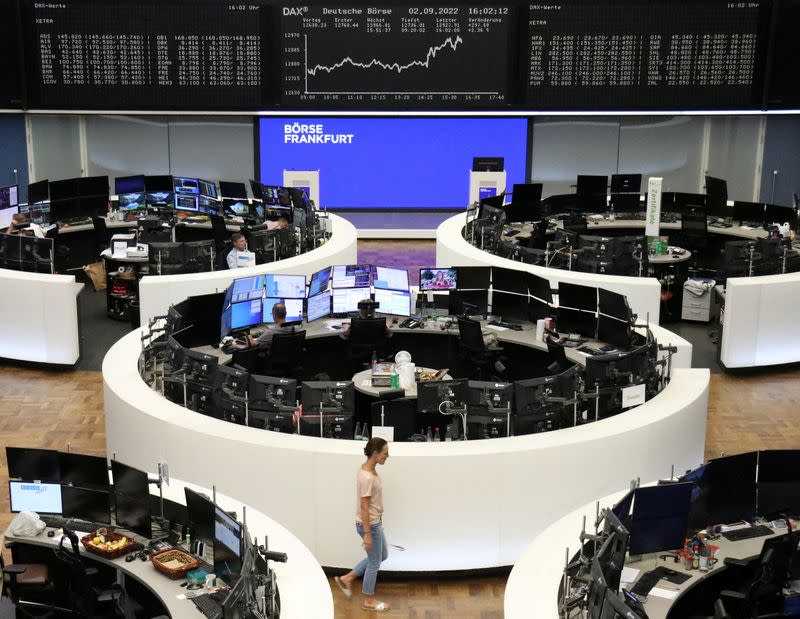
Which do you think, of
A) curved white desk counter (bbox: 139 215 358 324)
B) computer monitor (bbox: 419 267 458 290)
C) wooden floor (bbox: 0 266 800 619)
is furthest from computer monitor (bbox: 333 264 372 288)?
wooden floor (bbox: 0 266 800 619)

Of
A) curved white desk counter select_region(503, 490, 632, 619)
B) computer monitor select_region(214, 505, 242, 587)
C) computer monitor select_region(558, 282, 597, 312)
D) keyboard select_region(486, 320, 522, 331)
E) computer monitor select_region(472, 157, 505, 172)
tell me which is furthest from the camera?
computer monitor select_region(472, 157, 505, 172)

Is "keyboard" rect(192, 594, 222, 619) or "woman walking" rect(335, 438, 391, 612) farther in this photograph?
"woman walking" rect(335, 438, 391, 612)

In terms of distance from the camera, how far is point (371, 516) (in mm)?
7164

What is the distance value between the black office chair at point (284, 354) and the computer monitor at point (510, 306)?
2066 mm

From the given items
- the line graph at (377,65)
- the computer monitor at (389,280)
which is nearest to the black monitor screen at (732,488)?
the computer monitor at (389,280)

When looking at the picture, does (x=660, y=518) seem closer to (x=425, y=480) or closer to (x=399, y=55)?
(x=425, y=480)

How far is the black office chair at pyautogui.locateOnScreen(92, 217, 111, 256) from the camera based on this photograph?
15.0m

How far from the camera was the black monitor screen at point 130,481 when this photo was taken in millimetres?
6746

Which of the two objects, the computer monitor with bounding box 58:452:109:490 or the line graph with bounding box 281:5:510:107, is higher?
the line graph with bounding box 281:5:510:107

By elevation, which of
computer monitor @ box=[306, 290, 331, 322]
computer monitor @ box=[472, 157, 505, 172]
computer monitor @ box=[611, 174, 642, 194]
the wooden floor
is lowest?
the wooden floor

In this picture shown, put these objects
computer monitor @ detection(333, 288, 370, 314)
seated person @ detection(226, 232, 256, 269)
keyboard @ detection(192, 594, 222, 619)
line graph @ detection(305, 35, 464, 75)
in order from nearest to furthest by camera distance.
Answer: keyboard @ detection(192, 594, 222, 619)
computer monitor @ detection(333, 288, 370, 314)
seated person @ detection(226, 232, 256, 269)
line graph @ detection(305, 35, 464, 75)

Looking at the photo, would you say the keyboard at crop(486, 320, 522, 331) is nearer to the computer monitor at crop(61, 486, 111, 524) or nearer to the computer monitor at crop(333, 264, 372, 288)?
the computer monitor at crop(333, 264, 372, 288)

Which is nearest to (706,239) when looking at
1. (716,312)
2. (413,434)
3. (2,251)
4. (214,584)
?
(716,312)

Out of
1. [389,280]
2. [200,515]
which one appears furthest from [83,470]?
[389,280]
